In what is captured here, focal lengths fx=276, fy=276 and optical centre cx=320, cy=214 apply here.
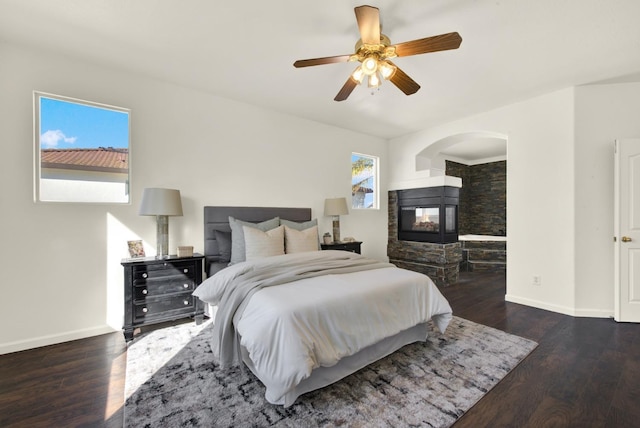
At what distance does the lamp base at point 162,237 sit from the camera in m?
2.99

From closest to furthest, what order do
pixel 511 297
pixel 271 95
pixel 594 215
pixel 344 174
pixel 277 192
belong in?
pixel 594 215
pixel 271 95
pixel 511 297
pixel 277 192
pixel 344 174

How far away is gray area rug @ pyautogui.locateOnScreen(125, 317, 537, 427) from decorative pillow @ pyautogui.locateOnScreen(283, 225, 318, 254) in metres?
1.34

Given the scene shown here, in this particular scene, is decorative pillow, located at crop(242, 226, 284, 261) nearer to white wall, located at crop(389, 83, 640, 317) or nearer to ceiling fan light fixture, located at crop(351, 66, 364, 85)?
ceiling fan light fixture, located at crop(351, 66, 364, 85)

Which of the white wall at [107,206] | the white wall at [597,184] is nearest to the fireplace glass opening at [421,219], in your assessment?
the white wall at [597,184]

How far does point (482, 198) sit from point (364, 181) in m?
4.18

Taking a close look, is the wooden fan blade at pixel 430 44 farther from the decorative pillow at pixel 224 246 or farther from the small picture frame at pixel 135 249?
the small picture frame at pixel 135 249

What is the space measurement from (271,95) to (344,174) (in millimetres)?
1981

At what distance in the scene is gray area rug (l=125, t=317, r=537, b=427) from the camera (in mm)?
1644

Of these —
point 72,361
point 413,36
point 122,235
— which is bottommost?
point 72,361

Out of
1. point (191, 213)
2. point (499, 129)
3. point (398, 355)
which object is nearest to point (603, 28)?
point (499, 129)

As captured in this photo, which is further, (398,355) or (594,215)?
(594,215)

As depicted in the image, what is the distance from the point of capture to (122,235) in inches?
117

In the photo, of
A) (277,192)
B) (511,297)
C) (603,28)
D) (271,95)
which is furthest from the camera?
(277,192)

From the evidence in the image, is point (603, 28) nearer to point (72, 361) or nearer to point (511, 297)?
point (511, 297)
